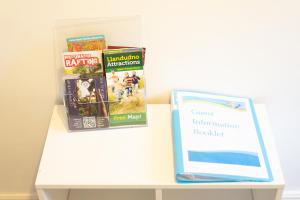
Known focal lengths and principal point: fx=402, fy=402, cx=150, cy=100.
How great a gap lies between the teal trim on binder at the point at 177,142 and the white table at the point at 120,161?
0.11 feet

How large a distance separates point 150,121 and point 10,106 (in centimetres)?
53

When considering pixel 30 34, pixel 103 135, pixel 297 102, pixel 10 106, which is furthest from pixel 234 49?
pixel 10 106

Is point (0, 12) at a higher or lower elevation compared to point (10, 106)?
higher

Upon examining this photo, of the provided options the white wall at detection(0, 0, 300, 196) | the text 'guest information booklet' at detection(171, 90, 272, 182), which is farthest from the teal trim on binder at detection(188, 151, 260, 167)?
the white wall at detection(0, 0, 300, 196)

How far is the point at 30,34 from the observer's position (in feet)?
4.29

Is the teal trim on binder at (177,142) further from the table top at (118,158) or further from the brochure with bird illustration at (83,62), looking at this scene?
the brochure with bird illustration at (83,62)

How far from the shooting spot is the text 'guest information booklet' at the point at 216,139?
3.86 ft

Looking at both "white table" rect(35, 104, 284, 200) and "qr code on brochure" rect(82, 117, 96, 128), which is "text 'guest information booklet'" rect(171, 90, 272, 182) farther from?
"qr code on brochure" rect(82, 117, 96, 128)

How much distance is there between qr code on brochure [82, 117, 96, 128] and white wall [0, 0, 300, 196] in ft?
0.69

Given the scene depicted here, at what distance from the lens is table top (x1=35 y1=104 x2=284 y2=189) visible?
46.7 inches

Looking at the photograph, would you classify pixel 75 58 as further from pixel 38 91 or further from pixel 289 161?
pixel 289 161

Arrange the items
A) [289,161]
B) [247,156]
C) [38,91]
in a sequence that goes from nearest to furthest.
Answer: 1. [247,156]
2. [38,91]
3. [289,161]

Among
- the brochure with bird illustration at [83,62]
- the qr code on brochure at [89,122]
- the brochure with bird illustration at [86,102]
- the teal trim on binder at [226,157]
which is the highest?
the brochure with bird illustration at [83,62]

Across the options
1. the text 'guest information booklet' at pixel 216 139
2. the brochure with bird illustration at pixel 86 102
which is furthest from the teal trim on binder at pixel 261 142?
the brochure with bird illustration at pixel 86 102
